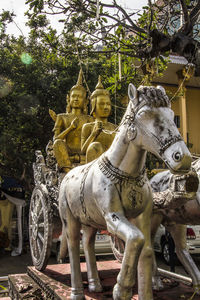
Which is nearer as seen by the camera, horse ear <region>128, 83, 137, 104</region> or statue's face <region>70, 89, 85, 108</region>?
horse ear <region>128, 83, 137, 104</region>

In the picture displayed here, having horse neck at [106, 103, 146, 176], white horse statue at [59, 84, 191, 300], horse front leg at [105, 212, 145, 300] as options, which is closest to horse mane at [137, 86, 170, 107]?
white horse statue at [59, 84, 191, 300]

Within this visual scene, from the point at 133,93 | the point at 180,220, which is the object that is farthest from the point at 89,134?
the point at 133,93

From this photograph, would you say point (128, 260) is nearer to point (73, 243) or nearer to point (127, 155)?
point (127, 155)

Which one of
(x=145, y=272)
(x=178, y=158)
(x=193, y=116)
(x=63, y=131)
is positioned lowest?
(x=145, y=272)

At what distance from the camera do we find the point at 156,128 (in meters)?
2.20

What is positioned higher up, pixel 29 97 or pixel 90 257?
pixel 29 97

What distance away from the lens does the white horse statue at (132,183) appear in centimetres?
215

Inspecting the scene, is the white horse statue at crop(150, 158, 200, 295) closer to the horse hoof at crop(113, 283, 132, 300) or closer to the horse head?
the horse head

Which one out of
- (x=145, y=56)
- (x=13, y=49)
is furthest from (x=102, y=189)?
(x=13, y=49)

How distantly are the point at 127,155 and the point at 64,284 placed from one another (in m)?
1.76

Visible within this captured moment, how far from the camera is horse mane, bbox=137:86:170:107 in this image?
226 centimetres

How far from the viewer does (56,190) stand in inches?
160

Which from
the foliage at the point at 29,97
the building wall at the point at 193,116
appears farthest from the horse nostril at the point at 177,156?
the building wall at the point at 193,116

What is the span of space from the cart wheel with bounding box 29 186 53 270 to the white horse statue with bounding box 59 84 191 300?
1001mm
